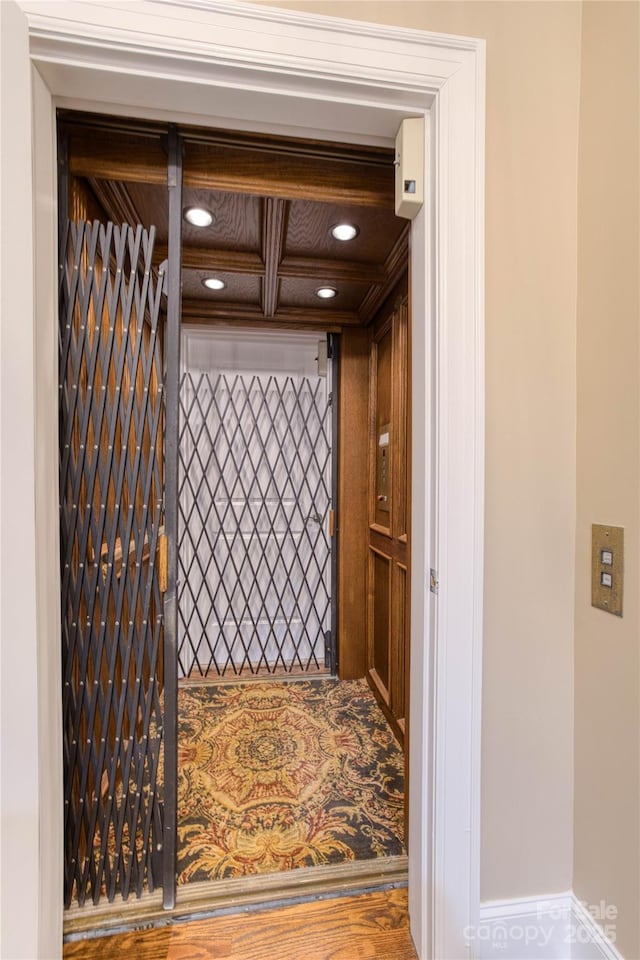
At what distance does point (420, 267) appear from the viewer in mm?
1024

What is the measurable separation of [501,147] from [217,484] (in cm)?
208

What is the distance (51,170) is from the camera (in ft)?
3.12

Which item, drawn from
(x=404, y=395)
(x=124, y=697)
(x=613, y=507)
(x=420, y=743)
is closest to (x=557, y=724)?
(x=420, y=743)

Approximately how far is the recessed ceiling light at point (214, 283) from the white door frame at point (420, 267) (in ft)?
3.50

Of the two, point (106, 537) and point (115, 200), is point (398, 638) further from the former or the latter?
point (115, 200)

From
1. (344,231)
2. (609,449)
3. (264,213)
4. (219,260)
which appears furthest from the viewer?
(219,260)

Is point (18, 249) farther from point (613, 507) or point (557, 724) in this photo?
point (557, 724)

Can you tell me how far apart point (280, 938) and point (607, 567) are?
125cm

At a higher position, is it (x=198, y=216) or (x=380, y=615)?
(x=198, y=216)

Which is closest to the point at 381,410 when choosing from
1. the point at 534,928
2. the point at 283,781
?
the point at 283,781

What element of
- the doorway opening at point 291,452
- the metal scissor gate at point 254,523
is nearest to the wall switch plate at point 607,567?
the doorway opening at point 291,452

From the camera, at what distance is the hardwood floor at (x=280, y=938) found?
1037 mm

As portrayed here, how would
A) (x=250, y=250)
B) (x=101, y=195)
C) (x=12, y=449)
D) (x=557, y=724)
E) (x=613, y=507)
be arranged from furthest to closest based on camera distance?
(x=250, y=250), (x=101, y=195), (x=557, y=724), (x=613, y=507), (x=12, y=449)

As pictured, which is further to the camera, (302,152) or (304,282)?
(304,282)
